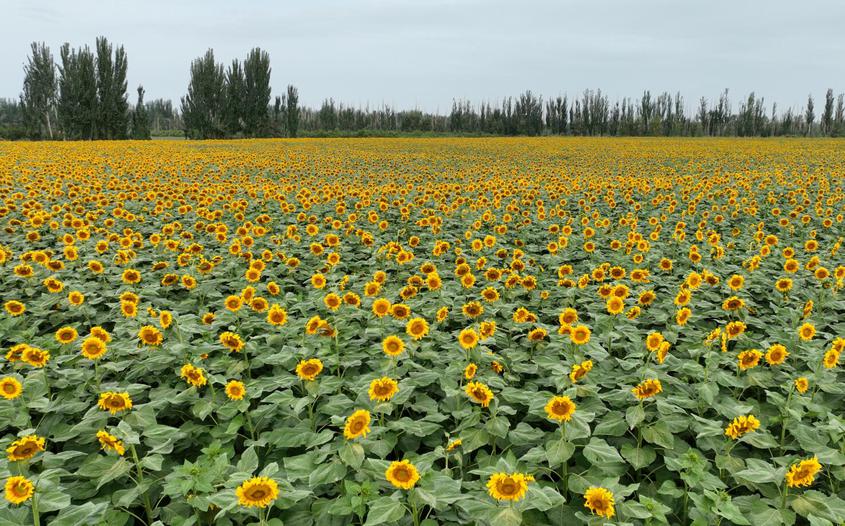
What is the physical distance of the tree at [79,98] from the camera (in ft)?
142

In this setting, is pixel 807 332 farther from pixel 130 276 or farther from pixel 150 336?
pixel 130 276

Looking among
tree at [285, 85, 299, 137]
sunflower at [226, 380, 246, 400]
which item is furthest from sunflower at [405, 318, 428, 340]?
tree at [285, 85, 299, 137]

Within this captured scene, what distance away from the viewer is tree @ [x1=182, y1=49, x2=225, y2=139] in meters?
50.1

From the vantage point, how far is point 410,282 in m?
4.12

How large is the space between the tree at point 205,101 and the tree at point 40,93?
12.9m

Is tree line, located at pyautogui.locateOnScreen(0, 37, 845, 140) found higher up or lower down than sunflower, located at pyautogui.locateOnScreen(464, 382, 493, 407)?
higher up

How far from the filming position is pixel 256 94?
53312 millimetres

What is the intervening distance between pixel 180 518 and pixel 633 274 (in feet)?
12.1

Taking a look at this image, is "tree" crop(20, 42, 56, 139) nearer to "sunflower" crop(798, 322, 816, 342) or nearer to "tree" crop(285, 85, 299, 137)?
"tree" crop(285, 85, 299, 137)

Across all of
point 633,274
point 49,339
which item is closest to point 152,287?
point 49,339

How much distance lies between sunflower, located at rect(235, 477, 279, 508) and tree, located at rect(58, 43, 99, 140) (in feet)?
173

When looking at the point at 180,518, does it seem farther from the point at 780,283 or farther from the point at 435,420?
the point at 780,283

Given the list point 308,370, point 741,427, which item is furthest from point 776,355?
point 308,370

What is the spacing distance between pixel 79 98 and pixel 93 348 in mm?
51847
